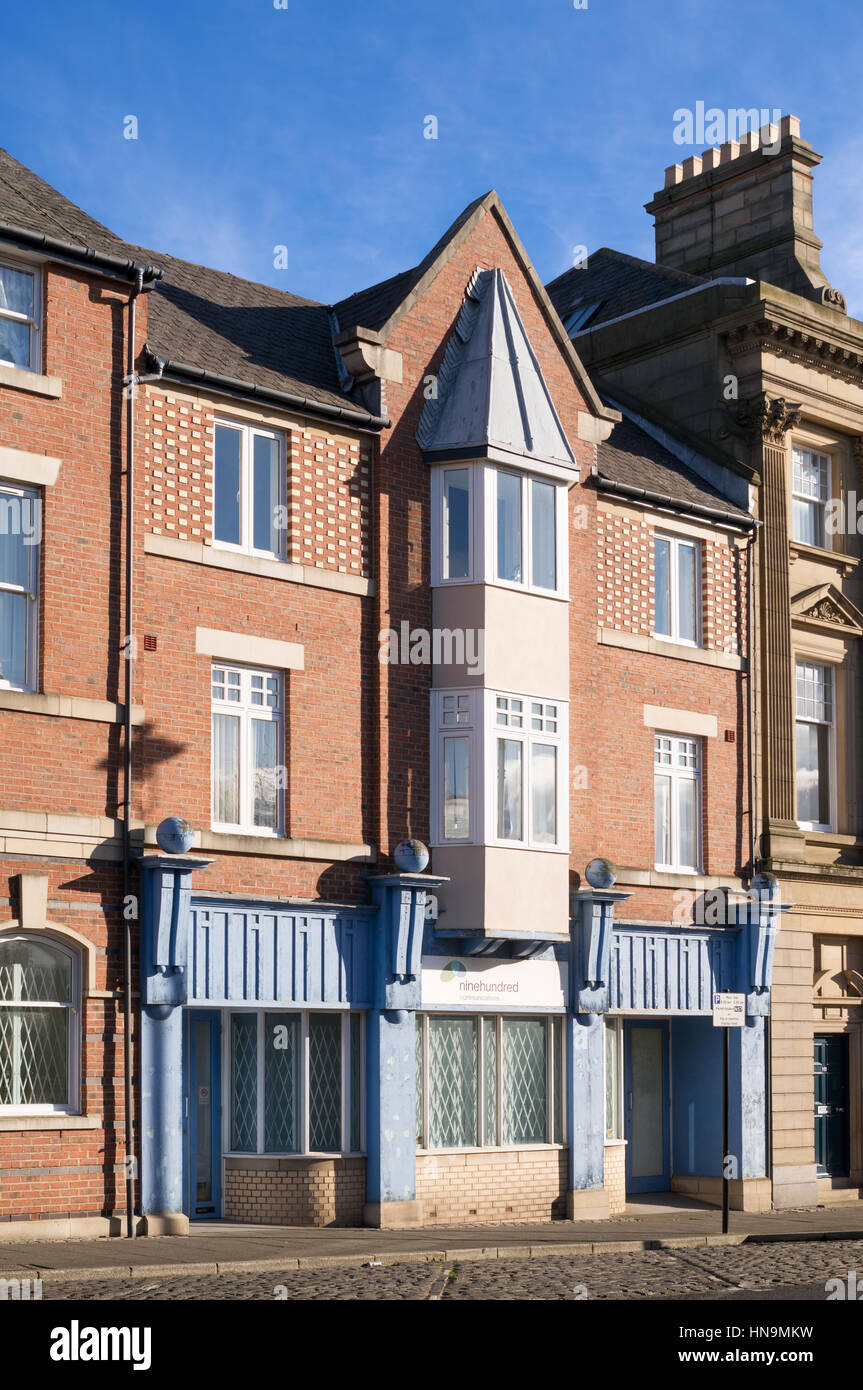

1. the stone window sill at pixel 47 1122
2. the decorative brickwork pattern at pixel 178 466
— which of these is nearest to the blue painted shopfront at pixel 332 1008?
the stone window sill at pixel 47 1122

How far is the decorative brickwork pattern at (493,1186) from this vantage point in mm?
22391

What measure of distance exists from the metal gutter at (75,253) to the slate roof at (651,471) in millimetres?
7778

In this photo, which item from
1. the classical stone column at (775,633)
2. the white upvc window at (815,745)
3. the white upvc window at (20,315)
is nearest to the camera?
the white upvc window at (20,315)

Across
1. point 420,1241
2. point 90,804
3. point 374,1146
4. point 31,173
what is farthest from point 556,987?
point 31,173

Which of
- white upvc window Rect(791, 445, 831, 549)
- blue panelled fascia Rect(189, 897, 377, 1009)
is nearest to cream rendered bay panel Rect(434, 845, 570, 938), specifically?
blue panelled fascia Rect(189, 897, 377, 1009)

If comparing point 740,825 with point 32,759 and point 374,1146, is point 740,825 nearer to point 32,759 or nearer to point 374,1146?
point 374,1146

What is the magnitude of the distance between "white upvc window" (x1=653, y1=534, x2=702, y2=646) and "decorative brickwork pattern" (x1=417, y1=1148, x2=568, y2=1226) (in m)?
7.87

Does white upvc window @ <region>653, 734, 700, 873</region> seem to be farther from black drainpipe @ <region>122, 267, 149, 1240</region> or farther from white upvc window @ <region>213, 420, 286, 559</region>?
black drainpipe @ <region>122, 267, 149, 1240</region>

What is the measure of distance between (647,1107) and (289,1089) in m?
7.42

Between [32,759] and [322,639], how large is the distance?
4.46m

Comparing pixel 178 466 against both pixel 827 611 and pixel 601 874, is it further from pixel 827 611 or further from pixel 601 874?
pixel 827 611

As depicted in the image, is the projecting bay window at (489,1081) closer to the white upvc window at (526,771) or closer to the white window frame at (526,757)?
the white window frame at (526,757)

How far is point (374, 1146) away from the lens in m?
21.7

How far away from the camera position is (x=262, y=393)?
21984 mm
